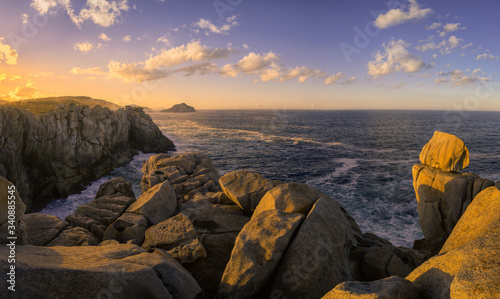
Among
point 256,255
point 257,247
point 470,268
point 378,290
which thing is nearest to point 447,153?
point 470,268

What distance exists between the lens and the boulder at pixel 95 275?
5.21 metres

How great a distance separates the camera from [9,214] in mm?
7023

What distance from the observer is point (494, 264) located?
4270mm

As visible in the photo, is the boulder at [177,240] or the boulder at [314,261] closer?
the boulder at [314,261]

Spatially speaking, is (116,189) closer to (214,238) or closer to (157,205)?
(157,205)

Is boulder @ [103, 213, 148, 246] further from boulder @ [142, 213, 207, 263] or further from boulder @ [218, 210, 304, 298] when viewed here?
boulder @ [218, 210, 304, 298]

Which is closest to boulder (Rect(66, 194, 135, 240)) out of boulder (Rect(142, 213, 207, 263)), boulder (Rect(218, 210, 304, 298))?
boulder (Rect(142, 213, 207, 263))

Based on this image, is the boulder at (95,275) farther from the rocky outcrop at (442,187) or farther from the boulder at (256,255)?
the rocky outcrop at (442,187)

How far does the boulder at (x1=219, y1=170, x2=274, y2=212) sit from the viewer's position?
13477 mm

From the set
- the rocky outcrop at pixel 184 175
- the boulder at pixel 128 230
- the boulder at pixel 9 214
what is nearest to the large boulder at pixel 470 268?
the boulder at pixel 128 230

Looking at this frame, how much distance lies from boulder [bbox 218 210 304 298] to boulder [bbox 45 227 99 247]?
22.9 feet

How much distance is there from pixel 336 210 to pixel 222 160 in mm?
40663

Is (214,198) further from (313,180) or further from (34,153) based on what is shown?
(34,153)

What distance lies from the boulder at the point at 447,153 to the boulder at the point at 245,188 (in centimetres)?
1083
